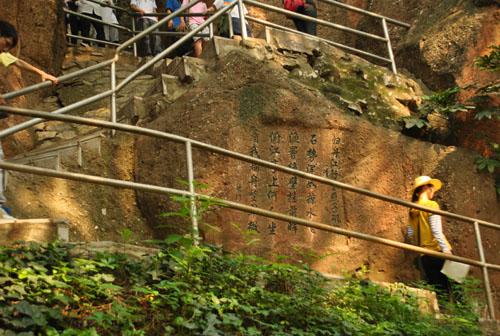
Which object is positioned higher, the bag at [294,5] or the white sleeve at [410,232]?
the bag at [294,5]

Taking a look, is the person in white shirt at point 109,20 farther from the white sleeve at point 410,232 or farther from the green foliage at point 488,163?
the white sleeve at point 410,232

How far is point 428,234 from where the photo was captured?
7.99 m

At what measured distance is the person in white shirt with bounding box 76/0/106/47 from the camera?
13.4 meters

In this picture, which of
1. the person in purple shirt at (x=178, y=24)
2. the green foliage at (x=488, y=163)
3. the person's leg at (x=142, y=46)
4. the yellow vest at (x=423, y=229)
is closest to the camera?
the yellow vest at (x=423, y=229)

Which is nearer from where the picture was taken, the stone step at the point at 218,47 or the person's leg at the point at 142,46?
the stone step at the point at 218,47

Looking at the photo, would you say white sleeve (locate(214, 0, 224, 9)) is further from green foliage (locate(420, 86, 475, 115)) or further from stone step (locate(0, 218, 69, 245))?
stone step (locate(0, 218, 69, 245))

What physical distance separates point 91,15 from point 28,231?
7917mm

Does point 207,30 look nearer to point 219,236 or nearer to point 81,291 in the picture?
point 219,236

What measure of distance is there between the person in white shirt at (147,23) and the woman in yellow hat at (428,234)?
5.85 meters

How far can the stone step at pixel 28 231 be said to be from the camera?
19.9 feet

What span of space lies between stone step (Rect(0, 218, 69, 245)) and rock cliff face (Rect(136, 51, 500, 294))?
199 cm

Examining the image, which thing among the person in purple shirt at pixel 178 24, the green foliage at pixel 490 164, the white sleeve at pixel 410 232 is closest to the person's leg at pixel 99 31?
the person in purple shirt at pixel 178 24

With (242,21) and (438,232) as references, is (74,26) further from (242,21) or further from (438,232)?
(438,232)

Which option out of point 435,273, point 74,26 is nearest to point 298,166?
point 435,273
